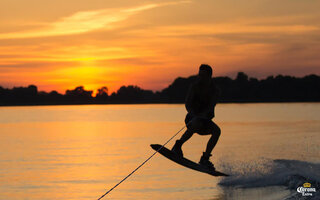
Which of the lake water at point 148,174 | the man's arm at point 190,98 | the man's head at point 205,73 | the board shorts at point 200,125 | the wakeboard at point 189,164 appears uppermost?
the man's head at point 205,73

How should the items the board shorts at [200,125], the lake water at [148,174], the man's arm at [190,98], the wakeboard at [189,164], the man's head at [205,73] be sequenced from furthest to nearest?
the lake water at [148,174]
the wakeboard at [189,164]
the board shorts at [200,125]
the man's arm at [190,98]
the man's head at [205,73]

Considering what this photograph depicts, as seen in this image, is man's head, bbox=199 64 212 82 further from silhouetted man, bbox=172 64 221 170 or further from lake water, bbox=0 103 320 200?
lake water, bbox=0 103 320 200

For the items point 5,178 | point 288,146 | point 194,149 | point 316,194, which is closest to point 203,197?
point 316,194

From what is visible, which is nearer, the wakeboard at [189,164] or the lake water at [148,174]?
the wakeboard at [189,164]

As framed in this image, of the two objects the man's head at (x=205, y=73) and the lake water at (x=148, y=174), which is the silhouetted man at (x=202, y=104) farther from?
the lake water at (x=148, y=174)

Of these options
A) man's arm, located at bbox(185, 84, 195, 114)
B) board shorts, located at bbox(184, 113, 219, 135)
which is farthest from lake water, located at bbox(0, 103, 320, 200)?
man's arm, located at bbox(185, 84, 195, 114)

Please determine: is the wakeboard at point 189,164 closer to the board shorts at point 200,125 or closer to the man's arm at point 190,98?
the board shorts at point 200,125

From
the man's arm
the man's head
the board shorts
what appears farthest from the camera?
the board shorts

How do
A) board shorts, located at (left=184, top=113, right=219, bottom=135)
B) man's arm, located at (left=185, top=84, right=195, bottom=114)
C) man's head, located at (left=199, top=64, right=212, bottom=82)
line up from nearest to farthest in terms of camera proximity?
man's head, located at (left=199, top=64, right=212, bottom=82) < man's arm, located at (left=185, top=84, right=195, bottom=114) < board shorts, located at (left=184, top=113, right=219, bottom=135)

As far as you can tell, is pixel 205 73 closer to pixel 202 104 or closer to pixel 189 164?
pixel 202 104

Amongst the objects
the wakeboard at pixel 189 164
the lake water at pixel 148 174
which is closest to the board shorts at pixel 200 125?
the wakeboard at pixel 189 164

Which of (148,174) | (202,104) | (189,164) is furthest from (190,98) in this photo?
(148,174)

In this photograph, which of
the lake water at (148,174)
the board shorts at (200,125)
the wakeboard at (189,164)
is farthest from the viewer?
the lake water at (148,174)

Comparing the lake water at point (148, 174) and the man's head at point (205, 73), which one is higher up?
the man's head at point (205, 73)
